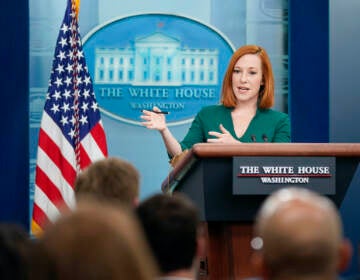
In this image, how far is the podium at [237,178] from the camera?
4.49 meters

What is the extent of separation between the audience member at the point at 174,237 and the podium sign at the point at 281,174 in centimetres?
180

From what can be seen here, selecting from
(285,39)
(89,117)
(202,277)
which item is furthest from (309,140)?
(202,277)

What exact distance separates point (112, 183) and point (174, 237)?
2.38 feet

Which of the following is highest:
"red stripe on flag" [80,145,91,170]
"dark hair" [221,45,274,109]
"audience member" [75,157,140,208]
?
"dark hair" [221,45,274,109]

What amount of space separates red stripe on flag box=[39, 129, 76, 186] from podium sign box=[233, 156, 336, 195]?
2.70 metres

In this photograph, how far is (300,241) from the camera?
1977 mm

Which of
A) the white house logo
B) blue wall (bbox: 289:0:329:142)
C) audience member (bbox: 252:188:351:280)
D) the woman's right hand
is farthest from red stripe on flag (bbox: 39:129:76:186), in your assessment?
audience member (bbox: 252:188:351:280)

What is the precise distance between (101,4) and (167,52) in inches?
25.4

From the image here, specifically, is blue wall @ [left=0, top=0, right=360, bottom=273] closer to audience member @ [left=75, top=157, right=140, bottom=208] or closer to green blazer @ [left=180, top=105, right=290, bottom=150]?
green blazer @ [left=180, top=105, right=290, bottom=150]

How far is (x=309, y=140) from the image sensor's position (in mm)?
7684

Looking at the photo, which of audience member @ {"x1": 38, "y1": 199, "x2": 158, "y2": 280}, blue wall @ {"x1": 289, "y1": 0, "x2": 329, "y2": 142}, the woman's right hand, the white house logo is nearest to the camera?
audience member @ {"x1": 38, "y1": 199, "x2": 158, "y2": 280}

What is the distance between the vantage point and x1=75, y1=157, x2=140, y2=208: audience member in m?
3.30

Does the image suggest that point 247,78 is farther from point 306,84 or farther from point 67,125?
point 306,84

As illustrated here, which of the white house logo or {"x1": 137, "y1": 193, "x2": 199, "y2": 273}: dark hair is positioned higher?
the white house logo
